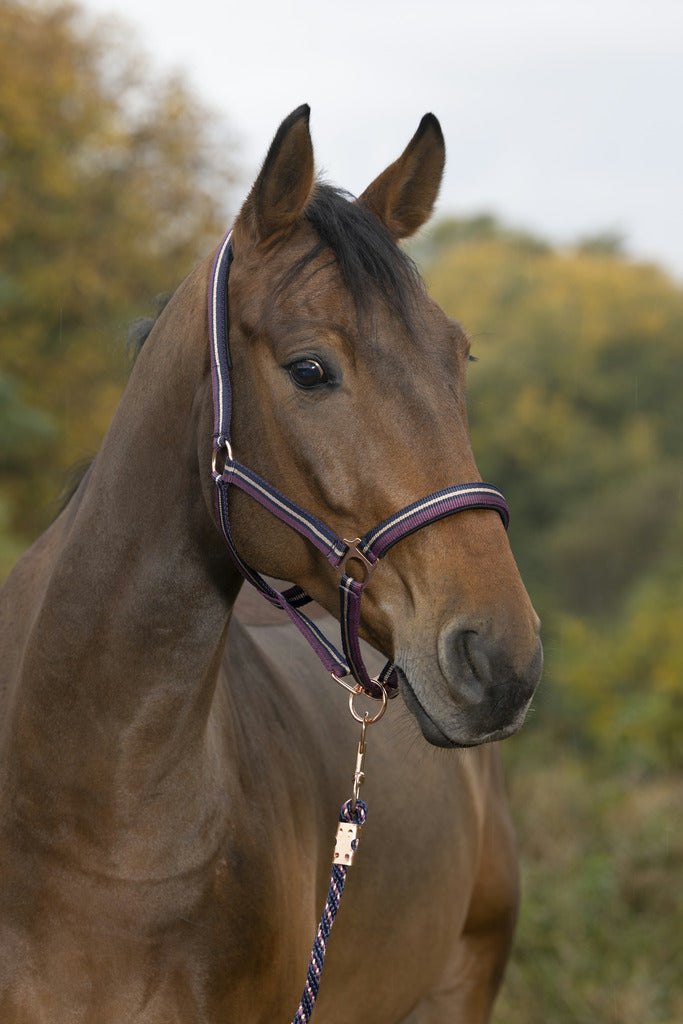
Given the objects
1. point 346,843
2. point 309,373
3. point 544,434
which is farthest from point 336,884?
point 544,434

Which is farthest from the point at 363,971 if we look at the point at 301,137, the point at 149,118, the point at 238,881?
the point at 149,118

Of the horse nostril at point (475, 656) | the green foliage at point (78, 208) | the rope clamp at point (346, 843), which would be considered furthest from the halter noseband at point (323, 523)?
the green foliage at point (78, 208)

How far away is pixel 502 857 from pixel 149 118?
1669 cm

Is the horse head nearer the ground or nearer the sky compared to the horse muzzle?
nearer the sky

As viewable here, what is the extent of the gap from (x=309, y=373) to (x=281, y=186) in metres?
0.42

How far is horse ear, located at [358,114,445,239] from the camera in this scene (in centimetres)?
230

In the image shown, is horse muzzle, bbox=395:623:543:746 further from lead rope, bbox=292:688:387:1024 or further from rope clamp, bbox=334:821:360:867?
rope clamp, bbox=334:821:360:867

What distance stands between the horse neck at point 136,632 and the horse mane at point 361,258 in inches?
12.1

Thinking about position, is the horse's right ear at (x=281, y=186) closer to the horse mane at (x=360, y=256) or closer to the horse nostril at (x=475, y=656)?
the horse mane at (x=360, y=256)

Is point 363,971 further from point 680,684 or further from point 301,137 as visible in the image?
point 680,684

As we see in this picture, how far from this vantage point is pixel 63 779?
2.11 m

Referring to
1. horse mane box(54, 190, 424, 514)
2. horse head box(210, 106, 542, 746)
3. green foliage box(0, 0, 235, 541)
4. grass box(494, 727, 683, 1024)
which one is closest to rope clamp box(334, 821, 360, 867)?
horse head box(210, 106, 542, 746)

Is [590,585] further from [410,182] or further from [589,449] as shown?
[410,182]

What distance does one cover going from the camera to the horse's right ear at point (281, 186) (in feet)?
6.42
